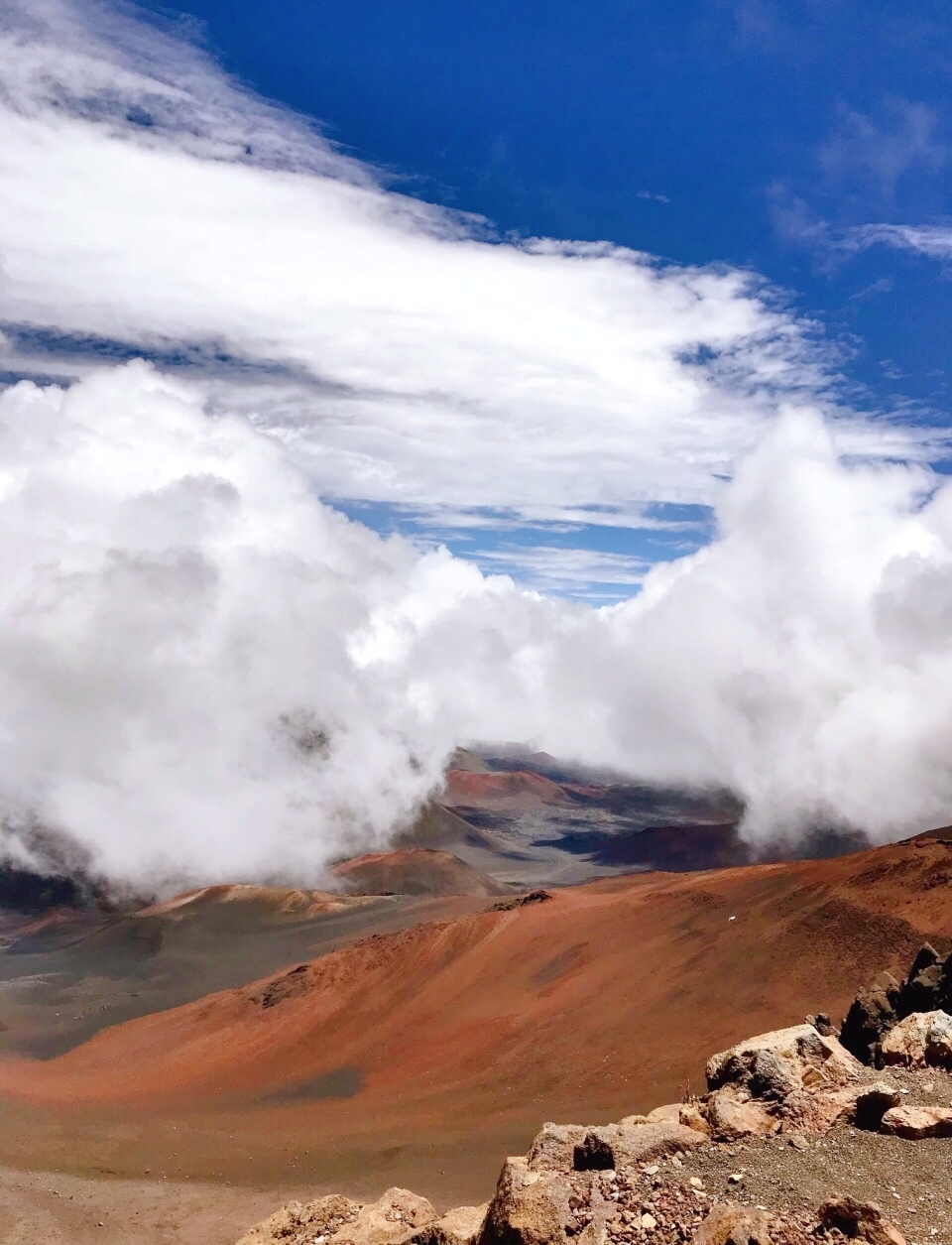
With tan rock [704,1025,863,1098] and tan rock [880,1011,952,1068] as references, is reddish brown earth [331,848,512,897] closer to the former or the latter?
tan rock [880,1011,952,1068]

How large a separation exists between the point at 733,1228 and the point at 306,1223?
7.65 metres

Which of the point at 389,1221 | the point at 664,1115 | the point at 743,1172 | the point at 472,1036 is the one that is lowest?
the point at 472,1036

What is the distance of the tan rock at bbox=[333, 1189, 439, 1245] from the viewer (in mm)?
12539

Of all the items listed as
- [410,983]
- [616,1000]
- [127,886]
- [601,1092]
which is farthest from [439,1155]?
[127,886]

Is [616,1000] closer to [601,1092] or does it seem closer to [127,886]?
[601,1092]

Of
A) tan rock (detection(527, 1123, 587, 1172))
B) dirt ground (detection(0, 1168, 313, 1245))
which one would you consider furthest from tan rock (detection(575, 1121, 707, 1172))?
dirt ground (detection(0, 1168, 313, 1245))

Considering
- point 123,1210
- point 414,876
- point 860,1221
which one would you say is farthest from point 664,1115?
point 414,876

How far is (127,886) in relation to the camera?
319 ft

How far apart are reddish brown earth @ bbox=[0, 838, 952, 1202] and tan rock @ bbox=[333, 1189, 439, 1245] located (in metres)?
9.71

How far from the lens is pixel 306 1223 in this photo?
13555 millimetres

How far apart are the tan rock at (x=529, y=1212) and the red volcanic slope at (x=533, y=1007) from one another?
15334mm

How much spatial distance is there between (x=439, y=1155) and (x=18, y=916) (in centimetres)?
8528

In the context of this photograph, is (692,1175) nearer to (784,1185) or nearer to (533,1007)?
(784,1185)

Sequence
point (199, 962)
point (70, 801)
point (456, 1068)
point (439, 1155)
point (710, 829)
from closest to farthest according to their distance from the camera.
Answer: point (439, 1155)
point (456, 1068)
point (199, 962)
point (70, 801)
point (710, 829)
